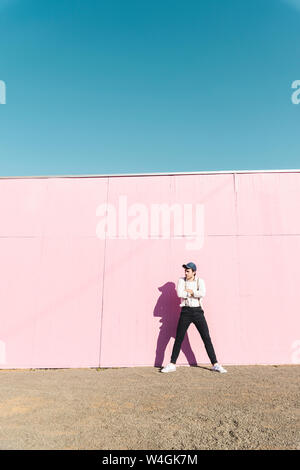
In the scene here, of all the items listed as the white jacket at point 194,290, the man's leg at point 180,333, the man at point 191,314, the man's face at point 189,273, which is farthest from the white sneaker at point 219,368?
the man's face at point 189,273

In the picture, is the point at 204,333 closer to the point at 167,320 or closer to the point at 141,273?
the point at 167,320

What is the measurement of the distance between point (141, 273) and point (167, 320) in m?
0.98

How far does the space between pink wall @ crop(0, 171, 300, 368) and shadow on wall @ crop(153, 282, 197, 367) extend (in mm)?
18

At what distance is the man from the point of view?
456 cm

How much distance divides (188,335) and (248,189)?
3060 millimetres

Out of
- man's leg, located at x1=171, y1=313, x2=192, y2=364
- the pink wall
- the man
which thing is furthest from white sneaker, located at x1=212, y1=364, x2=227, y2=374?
man's leg, located at x1=171, y1=313, x2=192, y2=364

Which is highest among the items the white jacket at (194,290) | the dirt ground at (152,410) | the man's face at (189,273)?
the man's face at (189,273)

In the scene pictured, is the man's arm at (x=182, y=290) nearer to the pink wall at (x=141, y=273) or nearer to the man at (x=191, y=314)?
the man at (x=191, y=314)

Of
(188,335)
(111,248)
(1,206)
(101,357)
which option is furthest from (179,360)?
(1,206)

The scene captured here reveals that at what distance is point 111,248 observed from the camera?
5.48 meters

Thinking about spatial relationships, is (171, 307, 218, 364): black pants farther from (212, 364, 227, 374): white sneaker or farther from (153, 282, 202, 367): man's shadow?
(153, 282, 202, 367): man's shadow

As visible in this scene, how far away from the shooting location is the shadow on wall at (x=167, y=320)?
5.04 meters

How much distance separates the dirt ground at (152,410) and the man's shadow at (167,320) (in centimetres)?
53

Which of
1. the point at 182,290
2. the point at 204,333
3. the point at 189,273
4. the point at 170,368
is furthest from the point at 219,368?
the point at 189,273
